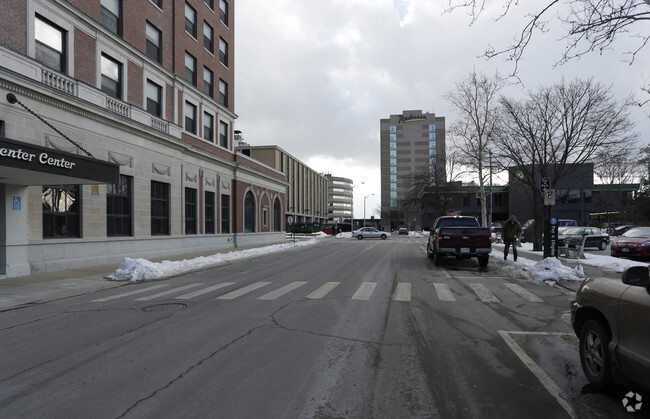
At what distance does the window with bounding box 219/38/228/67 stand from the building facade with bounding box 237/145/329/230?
97.4 ft

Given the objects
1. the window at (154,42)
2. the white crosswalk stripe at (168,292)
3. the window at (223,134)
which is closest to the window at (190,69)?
the window at (154,42)

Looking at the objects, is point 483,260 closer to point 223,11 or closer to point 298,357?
point 298,357

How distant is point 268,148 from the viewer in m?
68.5

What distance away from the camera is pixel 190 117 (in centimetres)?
2500

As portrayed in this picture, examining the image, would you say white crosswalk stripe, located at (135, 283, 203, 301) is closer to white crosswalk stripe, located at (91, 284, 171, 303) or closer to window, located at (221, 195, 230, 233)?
white crosswalk stripe, located at (91, 284, 171, 303)

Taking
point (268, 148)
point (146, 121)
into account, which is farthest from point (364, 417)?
point (268, 148)

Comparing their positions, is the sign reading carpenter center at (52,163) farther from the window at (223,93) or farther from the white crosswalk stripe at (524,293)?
the window at (223,93)

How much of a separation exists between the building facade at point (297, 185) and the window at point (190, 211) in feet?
117

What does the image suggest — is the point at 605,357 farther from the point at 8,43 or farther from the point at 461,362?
the point at 8,43

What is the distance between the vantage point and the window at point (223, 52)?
2897 centimetres

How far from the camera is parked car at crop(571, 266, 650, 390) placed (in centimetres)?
311

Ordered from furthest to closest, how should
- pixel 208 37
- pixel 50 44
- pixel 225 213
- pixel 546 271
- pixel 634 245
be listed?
pixel 225 213
pixel 208 37
pixel 634 245
pixel 50 44
pixel 546 271

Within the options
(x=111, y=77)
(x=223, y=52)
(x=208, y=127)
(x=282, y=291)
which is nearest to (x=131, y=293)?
(x=282, y=291)

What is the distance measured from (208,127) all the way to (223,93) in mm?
3801
